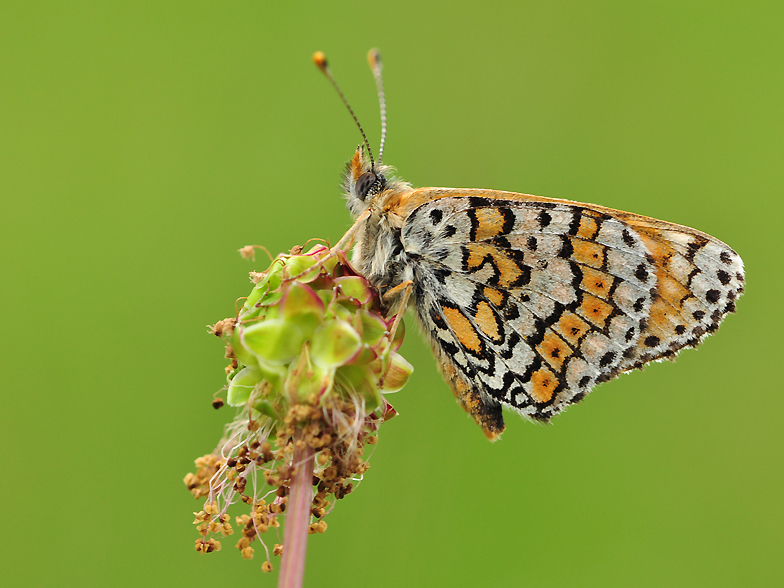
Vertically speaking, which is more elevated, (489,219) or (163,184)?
(163,184)

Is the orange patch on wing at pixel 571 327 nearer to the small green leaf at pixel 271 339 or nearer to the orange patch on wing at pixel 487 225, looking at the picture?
the orange patch on wing at pixel 487 225

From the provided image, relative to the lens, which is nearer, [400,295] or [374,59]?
[400,295]

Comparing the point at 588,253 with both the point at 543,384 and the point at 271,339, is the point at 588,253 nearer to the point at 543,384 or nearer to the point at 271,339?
the point at 543,384

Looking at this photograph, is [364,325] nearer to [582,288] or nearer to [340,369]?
[340,369]

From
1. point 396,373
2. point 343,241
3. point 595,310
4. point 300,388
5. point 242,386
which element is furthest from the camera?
point 595,310

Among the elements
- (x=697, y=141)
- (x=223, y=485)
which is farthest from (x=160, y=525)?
(x=697, y=141)

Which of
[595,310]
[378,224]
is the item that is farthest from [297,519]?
[595,310]

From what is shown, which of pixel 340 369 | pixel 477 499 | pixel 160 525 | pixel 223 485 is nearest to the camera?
pixel 340 369
